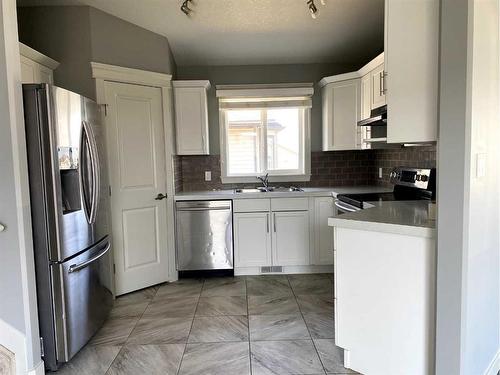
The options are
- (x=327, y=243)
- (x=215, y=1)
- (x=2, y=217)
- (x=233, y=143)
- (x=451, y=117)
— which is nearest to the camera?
(x=451, y=117)

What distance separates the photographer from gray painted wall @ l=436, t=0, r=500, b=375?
1.45m

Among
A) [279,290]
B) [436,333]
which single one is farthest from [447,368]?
[279,290]

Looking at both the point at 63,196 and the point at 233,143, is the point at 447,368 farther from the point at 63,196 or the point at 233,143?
the point at 233,143

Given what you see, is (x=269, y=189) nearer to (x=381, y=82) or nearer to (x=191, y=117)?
(x=191, y=117)

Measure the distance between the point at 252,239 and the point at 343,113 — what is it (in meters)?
1.70

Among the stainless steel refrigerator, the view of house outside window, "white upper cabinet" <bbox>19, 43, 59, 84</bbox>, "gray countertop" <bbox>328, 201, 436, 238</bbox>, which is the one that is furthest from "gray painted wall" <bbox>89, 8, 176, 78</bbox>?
"gray countertop" <bbox>328, 201, 436, 238</bbox>

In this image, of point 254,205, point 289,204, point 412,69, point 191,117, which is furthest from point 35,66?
point 412,69

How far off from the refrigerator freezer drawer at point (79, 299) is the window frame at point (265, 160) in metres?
1.89

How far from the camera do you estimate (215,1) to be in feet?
9.57

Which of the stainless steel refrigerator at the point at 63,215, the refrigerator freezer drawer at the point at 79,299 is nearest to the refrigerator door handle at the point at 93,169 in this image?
the stainless steel refrigerator at the point at 63,215

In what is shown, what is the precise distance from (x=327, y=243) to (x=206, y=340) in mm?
1749

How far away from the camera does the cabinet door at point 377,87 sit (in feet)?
9.93

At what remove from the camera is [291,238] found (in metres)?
3.61

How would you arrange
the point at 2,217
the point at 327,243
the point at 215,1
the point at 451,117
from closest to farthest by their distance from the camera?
the point at 451,117, the point at 2,217, the point at 215,1, the point at 327,243
